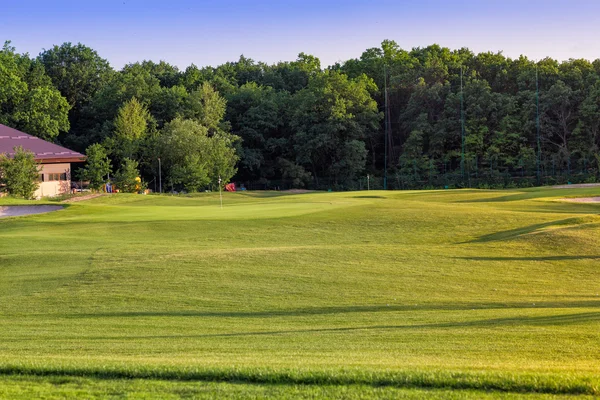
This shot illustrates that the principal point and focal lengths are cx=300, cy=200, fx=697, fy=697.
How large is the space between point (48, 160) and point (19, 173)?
6.73m

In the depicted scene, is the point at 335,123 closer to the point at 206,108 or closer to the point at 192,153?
the point at 206,108

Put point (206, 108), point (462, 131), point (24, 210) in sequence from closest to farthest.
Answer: point (24, 210) → point (462, 131) → point (206, 108)

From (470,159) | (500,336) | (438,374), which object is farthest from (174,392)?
(470,159)

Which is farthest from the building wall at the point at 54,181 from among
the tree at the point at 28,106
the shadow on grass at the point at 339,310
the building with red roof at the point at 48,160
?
the shadow on grass at the point at 339,310

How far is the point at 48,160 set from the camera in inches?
2576

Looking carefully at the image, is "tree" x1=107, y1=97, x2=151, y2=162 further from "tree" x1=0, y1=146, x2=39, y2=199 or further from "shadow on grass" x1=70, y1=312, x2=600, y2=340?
"shadow on grass" x1=70, y1=312, x2=600, y2=340

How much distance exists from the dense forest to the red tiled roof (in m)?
5.89

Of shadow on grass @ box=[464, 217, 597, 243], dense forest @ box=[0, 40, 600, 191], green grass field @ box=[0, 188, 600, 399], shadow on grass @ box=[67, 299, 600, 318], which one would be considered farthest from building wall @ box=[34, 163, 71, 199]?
shadow on grass @ box=[67, 299, 600, 318]

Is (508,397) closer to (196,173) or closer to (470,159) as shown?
(196,173)

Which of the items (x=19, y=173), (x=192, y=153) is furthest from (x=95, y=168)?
(x=192, y=153)

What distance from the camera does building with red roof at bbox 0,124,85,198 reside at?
64.9 m

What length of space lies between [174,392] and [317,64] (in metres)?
101

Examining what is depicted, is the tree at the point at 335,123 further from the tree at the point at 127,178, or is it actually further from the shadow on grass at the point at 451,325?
the shadow on grass at the point at 451,325

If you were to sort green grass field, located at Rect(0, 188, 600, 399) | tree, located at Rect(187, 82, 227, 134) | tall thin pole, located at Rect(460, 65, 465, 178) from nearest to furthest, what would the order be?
green grass field, located at Rect(0, 188, 600, 399)
tall thin pole, located at Rect(460, 65, 465, 178)
tree, located at Rect(187, 82, 227, 134)
